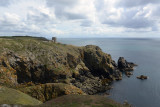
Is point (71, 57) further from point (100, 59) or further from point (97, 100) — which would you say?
point (97, 100)

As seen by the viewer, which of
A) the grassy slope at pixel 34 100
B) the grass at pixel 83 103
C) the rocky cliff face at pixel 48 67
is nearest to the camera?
the grass at pixel 83 103

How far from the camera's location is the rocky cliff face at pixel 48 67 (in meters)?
49.9

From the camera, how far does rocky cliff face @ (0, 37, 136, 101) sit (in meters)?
49.9

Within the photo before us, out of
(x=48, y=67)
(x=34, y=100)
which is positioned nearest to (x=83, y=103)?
(x=34, y=100)

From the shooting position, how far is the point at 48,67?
59812 mm

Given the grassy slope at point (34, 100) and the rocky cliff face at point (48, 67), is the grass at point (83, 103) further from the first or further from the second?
the rocky cliff face at point (48, 67)

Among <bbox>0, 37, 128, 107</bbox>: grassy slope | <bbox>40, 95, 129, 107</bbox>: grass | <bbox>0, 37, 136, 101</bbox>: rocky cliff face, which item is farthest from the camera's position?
<bbox>0, 37, 136, 101</bbox>: rocky cliff face

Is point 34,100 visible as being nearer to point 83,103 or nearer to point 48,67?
point 83,103

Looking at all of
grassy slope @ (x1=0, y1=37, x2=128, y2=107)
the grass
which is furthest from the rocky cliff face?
the grass

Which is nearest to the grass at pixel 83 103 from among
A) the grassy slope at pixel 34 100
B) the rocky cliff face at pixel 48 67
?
the grassy slope at pixel 34 100

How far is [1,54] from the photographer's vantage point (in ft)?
159

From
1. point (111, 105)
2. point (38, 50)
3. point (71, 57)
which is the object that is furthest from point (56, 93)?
point (71, 57)

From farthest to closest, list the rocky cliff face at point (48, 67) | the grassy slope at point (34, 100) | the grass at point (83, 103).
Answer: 1. the rocky cliff face at point (48, 67)
2. the grassy slope at point (34, 100)
3. the grass at point (83, 103)

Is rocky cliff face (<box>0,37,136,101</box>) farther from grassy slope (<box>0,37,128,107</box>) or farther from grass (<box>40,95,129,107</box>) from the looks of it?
grass (<box>40,95,129,107</box>)
